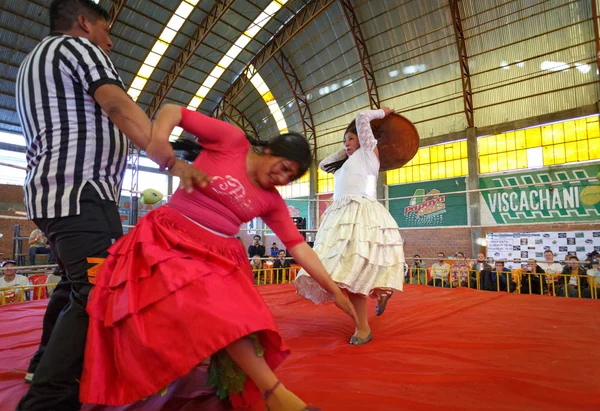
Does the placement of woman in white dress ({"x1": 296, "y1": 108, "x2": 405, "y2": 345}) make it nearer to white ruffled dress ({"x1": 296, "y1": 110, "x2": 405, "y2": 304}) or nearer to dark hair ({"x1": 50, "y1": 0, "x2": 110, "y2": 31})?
white ruffled dress ({"x1": 296, "y1": 110, "x2": 405, "y2": 304})

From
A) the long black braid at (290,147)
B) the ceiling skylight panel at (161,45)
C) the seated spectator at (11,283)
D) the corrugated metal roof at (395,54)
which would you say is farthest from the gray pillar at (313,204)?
the long black braid at (290,147)

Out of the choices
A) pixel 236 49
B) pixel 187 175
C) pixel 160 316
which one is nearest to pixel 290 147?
pixel 187 175

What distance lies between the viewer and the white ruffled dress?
2.06m

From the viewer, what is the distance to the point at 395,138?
2.53 metres

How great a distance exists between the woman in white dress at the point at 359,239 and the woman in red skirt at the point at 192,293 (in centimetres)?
101

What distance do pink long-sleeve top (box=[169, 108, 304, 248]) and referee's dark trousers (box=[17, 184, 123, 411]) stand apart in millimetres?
229

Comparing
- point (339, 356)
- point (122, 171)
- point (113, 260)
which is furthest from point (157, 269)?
point (339, 356)

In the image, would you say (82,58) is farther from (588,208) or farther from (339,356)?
(588,208)

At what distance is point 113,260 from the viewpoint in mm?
1012

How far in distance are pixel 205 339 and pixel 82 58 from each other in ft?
3.07

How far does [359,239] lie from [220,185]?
119 centimetres

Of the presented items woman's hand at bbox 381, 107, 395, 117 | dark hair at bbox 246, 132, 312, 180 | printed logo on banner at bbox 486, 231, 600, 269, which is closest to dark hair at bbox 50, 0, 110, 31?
dark hair at bbox 246, 132, 312, 180

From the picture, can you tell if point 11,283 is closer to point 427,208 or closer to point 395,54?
point 427,208

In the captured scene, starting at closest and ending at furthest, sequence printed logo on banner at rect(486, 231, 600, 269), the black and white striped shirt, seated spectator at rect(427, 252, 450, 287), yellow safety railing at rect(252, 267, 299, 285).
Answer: the black and white striped shirt
seated spectator at rect(427, 252, 450, 287)
yellow safety railing at rect(252, 267, 299, 285)
printed logo on banner at rect(486, 231, 600, 269)
